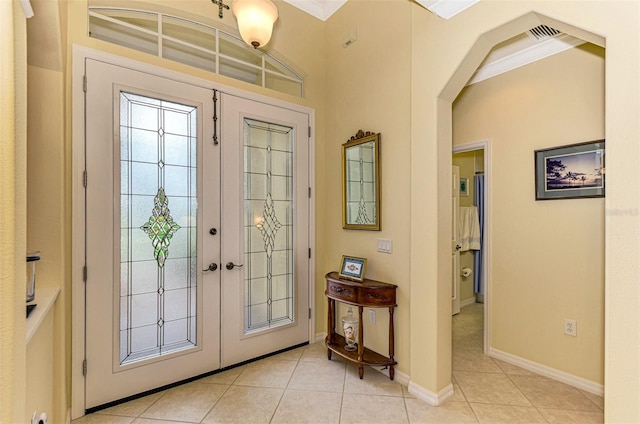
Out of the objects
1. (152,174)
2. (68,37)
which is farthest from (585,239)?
(68,37)

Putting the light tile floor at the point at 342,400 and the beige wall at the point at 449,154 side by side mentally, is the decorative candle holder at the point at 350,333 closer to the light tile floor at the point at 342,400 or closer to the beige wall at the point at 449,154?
the light tile floor at the point at 342,400

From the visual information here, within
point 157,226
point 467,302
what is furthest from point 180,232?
point 467,302

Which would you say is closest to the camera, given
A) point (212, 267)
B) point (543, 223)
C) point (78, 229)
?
point (78, 229)

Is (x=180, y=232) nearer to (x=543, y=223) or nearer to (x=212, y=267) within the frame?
(x=212, y=267)

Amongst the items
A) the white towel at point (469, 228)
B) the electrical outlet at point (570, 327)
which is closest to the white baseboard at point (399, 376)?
the electrical outlet at point (570, 327)

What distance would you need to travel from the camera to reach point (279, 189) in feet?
9.77

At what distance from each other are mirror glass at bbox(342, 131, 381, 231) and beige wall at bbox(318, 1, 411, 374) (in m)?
0.06

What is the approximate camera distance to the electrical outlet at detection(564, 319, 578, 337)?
2.47 m

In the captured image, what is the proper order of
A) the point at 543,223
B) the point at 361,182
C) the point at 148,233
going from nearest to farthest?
the point at 148,233
the point at 543,223
the point at 361,182

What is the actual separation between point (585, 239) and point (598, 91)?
116 cm

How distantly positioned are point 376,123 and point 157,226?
2018 millimetres

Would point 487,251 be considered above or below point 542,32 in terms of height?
below

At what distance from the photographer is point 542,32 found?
7.97 feet

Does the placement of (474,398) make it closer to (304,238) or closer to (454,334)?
(454,334)
